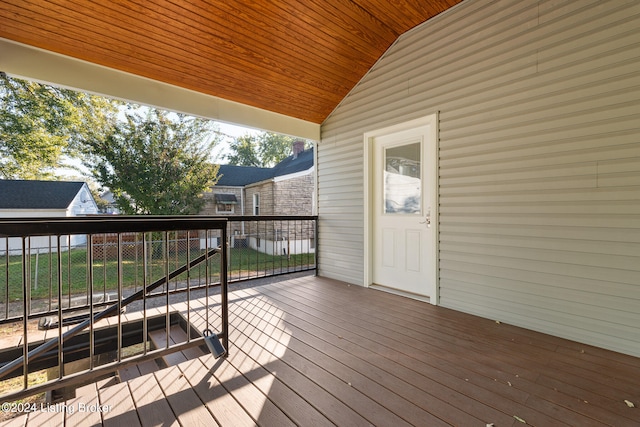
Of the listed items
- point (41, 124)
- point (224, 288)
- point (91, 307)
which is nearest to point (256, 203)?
point (41, 124)

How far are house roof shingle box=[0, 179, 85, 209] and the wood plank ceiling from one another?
7.26 m

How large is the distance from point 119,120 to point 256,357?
27.8ft

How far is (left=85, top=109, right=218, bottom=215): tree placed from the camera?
25.4 feet

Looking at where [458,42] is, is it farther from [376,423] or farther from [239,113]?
[376,423]

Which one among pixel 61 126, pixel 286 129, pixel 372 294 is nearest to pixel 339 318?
pixel 372 294

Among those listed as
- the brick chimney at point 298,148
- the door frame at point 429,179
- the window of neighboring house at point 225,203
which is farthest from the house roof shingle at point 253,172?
the door frame at point 429,179

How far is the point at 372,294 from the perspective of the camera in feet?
11.9

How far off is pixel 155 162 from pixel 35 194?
316 cm

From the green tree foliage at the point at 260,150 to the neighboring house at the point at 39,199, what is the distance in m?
10.8

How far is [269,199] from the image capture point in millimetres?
10609

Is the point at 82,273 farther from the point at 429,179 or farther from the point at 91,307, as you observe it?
the point at 429,179

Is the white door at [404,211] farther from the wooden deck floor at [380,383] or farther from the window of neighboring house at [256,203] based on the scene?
the window of neighboring house at [256,203]

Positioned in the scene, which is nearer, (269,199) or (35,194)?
(35,194)

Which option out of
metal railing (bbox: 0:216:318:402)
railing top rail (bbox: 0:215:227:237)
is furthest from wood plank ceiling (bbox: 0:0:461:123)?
railing top rail (bbox: 0:215:227:237)
